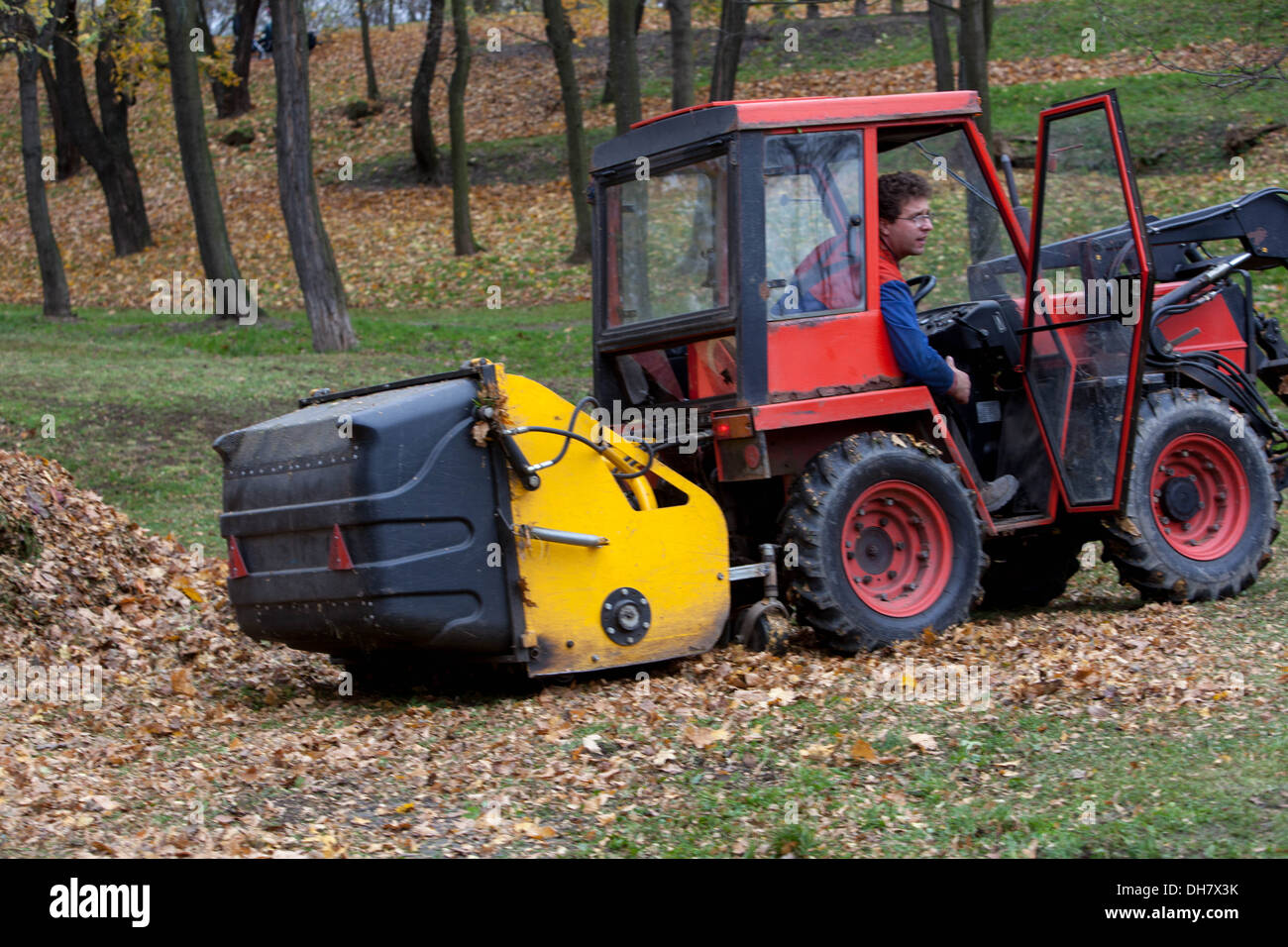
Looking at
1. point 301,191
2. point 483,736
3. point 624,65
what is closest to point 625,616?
point 483,736

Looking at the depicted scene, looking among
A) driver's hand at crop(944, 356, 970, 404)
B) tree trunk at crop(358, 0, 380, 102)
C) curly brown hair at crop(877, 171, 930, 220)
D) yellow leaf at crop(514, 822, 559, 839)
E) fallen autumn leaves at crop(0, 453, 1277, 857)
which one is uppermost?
tree trunk at crop(358, 0, 380, 102)

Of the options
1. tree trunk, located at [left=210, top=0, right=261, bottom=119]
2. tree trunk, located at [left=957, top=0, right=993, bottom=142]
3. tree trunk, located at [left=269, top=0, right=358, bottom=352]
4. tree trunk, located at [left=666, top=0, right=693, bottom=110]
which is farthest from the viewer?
tree trunk, located at [left=210, top=0, right=261, bottom=119]

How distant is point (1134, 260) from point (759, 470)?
7.86 feet

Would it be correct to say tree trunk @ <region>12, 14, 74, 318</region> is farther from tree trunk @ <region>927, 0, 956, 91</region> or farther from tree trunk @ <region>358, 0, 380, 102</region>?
tree trunk @ <region>358, 0, 380, 102</region>

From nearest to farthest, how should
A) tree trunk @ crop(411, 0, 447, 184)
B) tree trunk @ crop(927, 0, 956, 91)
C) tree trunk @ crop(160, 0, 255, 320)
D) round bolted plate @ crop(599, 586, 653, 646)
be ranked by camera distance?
round bolted plate @ crop(599, 586, 653, 646)
tree trunk @ crop(927, 0, 956, 91)
tree trunk @ crop(160, 0, 255, 320)
tree trunk @ crop(411, 0, 447, 184)

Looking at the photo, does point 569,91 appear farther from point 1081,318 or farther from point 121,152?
point 1081,318

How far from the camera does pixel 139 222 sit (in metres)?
29.4

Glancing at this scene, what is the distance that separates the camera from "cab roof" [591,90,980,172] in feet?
20.9

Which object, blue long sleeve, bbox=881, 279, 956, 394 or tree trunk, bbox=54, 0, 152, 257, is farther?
tree trunk, bbox=54, 0, 152, 257

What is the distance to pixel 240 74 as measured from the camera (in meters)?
37.8

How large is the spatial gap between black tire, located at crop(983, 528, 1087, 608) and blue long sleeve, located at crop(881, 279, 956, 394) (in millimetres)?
1795

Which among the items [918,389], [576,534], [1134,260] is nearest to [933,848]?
[576,534]

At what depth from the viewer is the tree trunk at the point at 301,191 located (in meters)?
18.1

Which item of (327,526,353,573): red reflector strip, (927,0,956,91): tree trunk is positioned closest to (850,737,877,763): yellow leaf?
(327,526,353,573): red reflector strip
